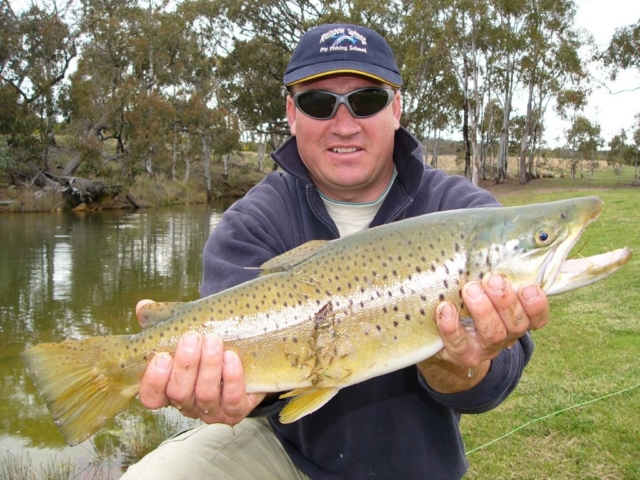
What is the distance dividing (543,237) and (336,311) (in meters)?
1.00

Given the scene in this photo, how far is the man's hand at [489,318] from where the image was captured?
2412mm

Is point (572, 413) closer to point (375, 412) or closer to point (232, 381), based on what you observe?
point (375, 412)

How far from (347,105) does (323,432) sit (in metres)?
2.03

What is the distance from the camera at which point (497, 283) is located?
7.90 feet

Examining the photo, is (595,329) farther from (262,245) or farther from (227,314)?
(227,314)

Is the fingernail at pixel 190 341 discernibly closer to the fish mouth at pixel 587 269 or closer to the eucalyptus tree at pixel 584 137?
the fish mouth at pixel 587 269

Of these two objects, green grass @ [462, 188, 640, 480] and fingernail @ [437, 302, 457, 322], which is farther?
green grass @ [462, 188, 640, 480]

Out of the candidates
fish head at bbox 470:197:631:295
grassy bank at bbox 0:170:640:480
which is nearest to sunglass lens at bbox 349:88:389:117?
fish head at bbox 470:197:631:295

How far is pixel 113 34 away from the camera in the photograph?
122 ft

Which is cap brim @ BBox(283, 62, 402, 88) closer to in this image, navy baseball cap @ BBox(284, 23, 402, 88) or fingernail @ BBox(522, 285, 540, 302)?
navy baseball cap @ BBox(284, 23, 402, 88)

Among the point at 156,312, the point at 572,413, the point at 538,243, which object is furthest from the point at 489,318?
the point at 572,413

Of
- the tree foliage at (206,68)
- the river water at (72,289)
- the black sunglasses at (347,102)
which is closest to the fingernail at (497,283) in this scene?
the black sunglasses at (347,102)

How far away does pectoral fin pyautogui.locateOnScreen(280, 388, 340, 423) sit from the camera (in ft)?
8.54

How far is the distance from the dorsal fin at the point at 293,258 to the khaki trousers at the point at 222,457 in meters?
1.27
